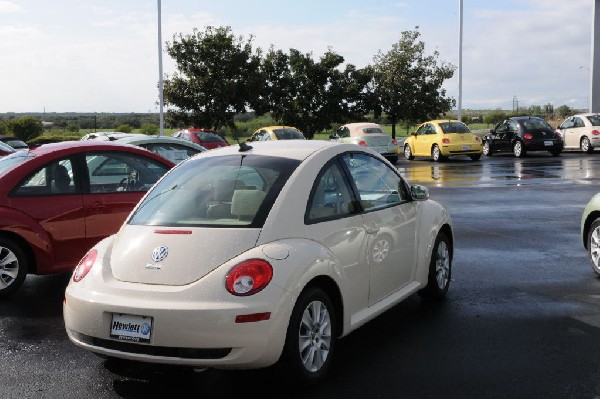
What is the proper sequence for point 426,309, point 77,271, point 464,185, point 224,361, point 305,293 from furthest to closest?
1. point 464,185
2. point 426,309
3. point 77,271
4. point 305,293
5. point 224,361

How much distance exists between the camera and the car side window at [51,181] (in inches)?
297

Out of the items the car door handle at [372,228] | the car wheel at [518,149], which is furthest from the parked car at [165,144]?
the car wheel at [518,149]

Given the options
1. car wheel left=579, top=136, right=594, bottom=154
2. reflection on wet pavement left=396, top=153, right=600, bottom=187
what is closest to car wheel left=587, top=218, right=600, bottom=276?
reflection on wet pavement left=396, top=153, right=600, bottom=187

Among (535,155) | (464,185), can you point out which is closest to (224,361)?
(464,185)

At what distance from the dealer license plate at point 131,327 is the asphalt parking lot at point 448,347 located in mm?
476

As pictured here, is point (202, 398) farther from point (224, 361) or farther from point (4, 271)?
point (4, 271)

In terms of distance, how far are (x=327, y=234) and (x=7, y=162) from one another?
430cm

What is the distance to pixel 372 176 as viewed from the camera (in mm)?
6215

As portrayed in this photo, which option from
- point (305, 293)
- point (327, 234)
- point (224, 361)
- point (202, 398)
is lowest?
point (202, 398)

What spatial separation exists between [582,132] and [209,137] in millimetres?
16226

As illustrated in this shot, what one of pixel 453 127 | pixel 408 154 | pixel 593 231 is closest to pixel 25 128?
pixel 408 154

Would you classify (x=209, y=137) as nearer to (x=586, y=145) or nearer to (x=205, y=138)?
(x=205, y=138)

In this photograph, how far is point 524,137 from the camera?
98.7 feet

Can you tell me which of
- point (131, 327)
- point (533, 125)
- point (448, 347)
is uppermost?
point (533, 125)
